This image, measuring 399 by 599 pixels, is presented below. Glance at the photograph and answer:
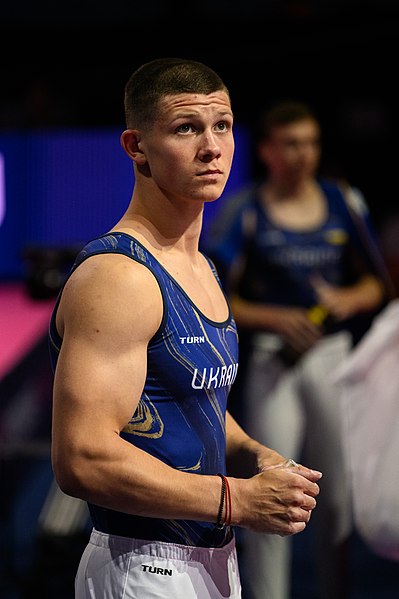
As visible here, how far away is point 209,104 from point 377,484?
1.73m

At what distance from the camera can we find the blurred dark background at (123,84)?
18.8 ft

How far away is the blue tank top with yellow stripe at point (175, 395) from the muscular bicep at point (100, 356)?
0.23 ft

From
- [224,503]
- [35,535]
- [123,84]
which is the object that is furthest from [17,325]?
[224,503]

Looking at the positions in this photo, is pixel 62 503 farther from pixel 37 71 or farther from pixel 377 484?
pixel 37 71

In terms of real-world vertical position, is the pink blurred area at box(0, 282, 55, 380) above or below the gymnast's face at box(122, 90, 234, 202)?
below

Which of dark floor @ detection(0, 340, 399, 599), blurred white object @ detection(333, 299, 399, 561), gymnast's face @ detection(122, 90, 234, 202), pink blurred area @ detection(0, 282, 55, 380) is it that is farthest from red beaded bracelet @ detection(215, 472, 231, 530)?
pink blurred area @ detection(0, 282, 55, 380)

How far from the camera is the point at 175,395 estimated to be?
6.62 ft

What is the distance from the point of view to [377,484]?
341cm

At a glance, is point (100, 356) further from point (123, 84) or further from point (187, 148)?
point (123, 84)

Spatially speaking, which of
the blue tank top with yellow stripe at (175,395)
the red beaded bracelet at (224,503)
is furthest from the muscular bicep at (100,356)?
the red beaded bracelet at (224,503)

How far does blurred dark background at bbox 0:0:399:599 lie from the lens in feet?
18.8

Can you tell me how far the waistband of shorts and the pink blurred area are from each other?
9.48ft

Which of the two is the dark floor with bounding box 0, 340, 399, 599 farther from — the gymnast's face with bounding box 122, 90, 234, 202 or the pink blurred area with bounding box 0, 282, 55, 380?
the gymnast's face with bounding box 122, 90, 234, 202

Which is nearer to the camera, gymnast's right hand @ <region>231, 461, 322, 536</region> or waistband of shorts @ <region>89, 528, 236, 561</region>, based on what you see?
gymnast's right hand @ <region>231, 461, 322, 536</region>
